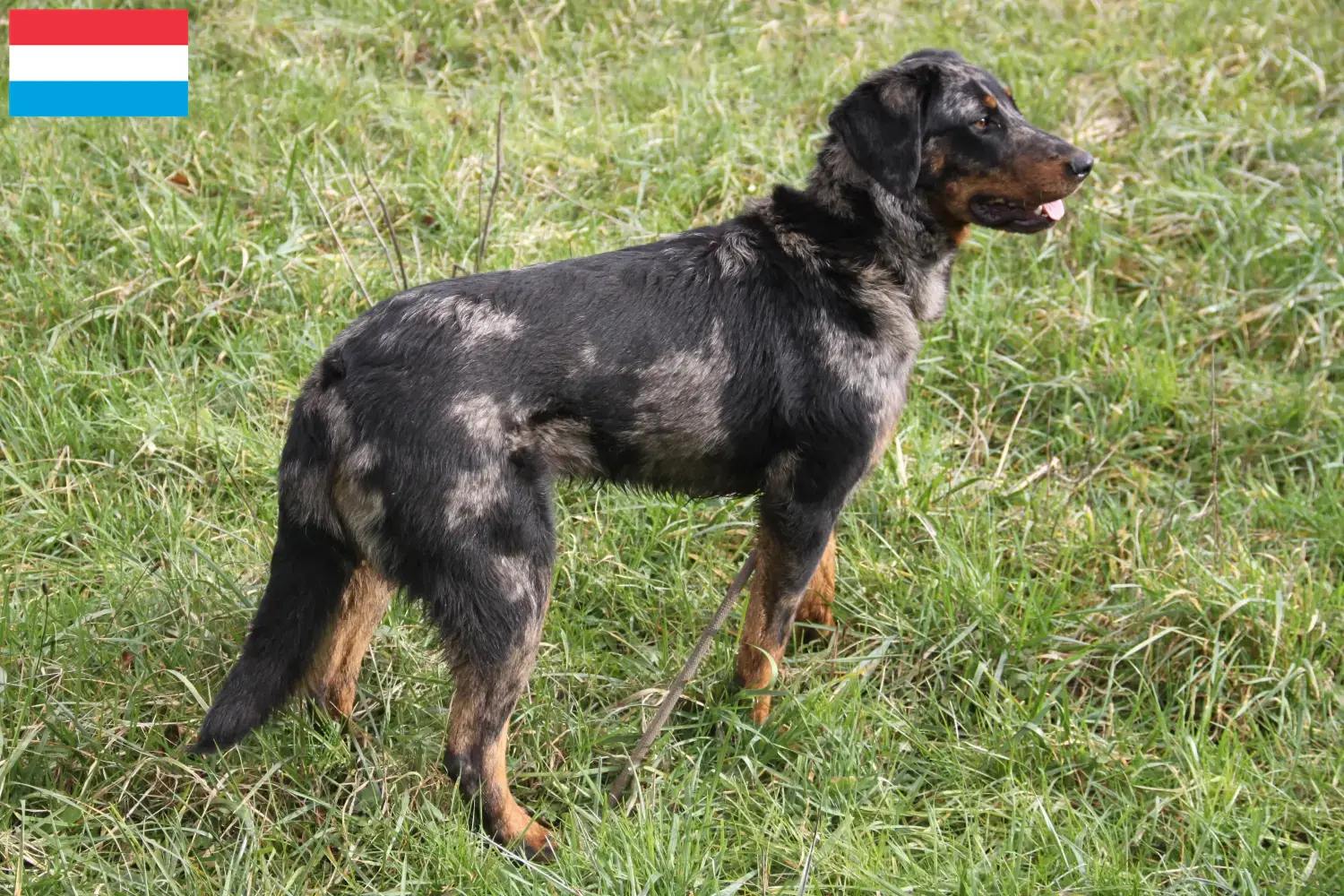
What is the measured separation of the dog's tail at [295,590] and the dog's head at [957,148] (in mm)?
1789

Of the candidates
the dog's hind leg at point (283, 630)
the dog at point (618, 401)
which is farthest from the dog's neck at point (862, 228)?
the dog's hind leg at point (283, 630)

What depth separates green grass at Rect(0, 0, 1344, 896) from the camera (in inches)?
139

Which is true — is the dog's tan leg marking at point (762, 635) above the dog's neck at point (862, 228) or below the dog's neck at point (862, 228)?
below

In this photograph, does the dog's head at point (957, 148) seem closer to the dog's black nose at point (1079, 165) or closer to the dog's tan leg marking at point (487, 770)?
the dog's black nose at point (1079, 165)

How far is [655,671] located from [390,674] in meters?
0.84

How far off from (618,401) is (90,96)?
373cm

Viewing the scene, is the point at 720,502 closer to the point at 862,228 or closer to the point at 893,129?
the point at 862,228

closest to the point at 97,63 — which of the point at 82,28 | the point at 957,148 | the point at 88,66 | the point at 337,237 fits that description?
the point at 88,66

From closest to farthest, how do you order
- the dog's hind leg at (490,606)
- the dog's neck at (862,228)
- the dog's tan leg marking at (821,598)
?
the dog's hind leg at (490,606) → the dog's neck at (862,228) → the dog's tan leg marking at (821,598)

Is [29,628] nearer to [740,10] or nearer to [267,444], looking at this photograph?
[267,444]

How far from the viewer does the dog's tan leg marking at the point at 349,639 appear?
3.54 metres

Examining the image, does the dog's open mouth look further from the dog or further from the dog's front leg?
the dog's front leg

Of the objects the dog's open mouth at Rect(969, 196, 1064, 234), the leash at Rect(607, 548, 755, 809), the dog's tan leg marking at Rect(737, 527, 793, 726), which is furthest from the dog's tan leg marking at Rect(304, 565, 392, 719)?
the dog's open mouth at Rect(969, 196, 1064, 234)

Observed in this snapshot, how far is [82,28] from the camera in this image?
5895 mm
